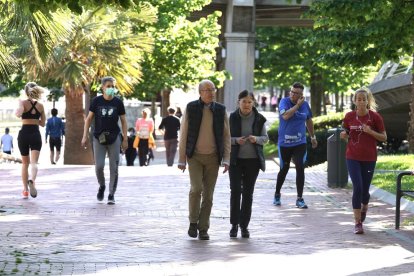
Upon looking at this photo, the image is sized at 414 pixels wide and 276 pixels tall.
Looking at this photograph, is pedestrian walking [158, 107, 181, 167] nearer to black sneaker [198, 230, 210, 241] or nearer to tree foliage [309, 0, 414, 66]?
tree foliage [309, 0, 414, 66]

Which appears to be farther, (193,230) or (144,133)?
(144,133)

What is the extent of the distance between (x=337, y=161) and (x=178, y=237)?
21.6 ft

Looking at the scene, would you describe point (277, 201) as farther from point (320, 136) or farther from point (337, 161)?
point (320, 136)

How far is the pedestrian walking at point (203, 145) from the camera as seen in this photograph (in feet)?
35.0

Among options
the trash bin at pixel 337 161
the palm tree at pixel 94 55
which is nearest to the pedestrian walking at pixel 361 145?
the trash bin at pixel 337 161

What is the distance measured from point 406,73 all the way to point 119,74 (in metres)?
8.34

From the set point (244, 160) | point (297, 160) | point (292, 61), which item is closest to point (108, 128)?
point (297, 160)

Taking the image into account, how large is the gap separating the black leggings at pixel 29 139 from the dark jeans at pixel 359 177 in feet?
15.4

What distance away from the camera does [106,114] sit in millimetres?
13836

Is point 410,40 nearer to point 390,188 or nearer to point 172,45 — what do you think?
point 390,188

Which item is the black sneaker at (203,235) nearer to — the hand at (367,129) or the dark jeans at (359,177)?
the dark jeans at (359,177)

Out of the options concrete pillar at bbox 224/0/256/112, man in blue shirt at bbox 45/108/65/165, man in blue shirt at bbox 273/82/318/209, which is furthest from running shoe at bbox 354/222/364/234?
concrete pillar at bbox 224/0/256/112

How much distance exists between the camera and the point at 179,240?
416 inches

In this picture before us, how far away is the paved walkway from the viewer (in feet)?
29.3
